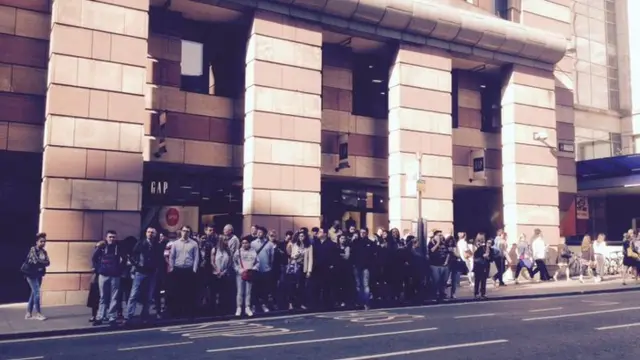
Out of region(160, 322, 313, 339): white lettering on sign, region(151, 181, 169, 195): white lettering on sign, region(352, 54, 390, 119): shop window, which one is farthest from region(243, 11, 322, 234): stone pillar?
region(160, 322, 313, 339): white lettering on sign

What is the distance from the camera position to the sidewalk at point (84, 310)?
11977 mm

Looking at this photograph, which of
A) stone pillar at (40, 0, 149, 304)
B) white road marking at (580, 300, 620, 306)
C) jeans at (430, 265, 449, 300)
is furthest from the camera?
jeans at (430, 265, 449, 300)

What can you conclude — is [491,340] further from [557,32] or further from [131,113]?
[557,32]

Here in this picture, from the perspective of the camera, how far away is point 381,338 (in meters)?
10.4

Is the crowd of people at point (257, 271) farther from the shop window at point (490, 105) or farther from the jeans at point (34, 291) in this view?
the shop window at point (490, 105)

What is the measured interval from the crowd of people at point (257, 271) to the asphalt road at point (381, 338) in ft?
4.44

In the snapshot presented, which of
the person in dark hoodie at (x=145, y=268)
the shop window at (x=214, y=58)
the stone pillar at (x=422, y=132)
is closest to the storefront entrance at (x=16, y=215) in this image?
the person in dark hoodie at (x=145, y=268)

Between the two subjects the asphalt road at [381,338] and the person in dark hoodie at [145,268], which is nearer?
the asphalt road at [381,338]

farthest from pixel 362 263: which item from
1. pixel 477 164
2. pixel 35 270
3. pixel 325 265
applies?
pixel 477 164

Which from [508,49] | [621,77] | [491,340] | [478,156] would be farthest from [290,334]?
[621,77]

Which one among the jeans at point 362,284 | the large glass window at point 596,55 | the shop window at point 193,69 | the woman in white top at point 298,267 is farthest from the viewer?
the large glass window at point 596,55

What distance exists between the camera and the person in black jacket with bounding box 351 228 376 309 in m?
15.5

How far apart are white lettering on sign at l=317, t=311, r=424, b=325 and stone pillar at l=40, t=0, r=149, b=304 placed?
22.0 ft

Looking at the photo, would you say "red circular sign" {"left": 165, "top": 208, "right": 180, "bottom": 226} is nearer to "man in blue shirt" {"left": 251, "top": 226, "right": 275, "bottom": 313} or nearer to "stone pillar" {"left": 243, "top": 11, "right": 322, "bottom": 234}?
"stone pillar" {"left": 243, "top": 11, "right": 322, "bottom": 234}
